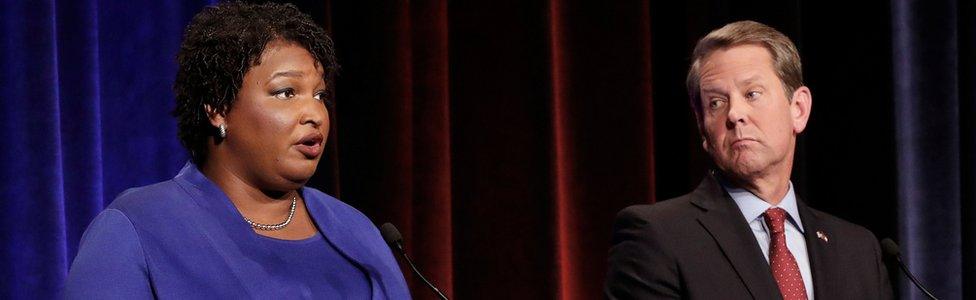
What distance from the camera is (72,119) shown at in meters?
2.67

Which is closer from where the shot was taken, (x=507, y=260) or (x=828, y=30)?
(x=507, y=260)

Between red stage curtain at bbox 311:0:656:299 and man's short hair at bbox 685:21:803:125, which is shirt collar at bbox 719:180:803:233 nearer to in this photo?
man's short hair at bbox 685:21:803:125

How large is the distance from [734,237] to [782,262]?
99 millimetres

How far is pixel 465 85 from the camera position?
3184mm

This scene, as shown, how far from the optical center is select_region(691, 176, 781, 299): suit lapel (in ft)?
6.91

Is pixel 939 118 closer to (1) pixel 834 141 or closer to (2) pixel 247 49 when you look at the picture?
(1) pixel 834 141

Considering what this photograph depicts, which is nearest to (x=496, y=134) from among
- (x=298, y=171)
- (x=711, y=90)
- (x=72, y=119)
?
(x=711, y=90)

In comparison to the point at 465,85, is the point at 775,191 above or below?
below

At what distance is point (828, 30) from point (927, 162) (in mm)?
465

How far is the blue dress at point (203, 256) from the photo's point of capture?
5.51ft

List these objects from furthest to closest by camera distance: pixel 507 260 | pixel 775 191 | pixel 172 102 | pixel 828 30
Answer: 1. pixel 828 30
2. pixel 507 260
3. pixel 172 102
4. pixel 775 191

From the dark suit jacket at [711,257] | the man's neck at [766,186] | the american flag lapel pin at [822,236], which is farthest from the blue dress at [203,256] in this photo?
the american flag lapel pin at [822,236]

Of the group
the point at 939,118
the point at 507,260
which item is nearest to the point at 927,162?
the point at 939,118

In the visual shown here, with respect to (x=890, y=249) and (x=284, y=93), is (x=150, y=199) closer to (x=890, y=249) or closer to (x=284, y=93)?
(x=284, y=93)
